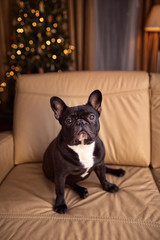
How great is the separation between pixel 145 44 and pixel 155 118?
199cm

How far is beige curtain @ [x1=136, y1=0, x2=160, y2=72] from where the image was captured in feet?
9.63

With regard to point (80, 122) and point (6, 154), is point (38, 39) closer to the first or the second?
point (6, 154)

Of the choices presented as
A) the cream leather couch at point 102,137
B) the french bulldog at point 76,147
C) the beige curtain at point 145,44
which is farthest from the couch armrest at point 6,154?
the beige curtain at point 145,44

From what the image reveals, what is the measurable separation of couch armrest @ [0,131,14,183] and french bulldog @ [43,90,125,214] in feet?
1.13

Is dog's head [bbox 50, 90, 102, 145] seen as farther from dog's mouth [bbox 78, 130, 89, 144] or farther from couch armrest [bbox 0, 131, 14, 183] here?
couch armrest [bbox 0, 131, 14, 183]

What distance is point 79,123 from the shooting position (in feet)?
3.28

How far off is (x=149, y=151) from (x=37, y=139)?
0.78 meters

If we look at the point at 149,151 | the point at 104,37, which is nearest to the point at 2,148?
the point at 149,151

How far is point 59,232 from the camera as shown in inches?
34.9

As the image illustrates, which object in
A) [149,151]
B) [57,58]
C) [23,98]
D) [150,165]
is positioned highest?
[57,58]

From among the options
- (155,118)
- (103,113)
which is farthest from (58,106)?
(155,118)

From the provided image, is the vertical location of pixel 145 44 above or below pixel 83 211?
above

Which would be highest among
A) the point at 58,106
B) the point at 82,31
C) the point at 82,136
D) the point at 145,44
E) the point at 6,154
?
the point at 82,31

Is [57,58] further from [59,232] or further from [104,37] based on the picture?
[59,232]
